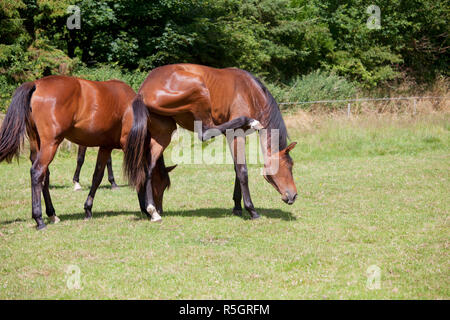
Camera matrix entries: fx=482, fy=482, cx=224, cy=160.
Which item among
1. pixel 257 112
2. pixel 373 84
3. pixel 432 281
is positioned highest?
pixel 257 112

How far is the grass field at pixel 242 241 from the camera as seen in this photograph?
4.59m

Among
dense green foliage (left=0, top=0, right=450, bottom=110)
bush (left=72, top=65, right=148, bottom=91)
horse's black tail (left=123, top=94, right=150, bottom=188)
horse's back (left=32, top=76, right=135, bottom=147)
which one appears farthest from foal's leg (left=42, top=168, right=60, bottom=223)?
dense green foliage (left=0, top=0, right=450, bottom=110)

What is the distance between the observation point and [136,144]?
6852 millimetres

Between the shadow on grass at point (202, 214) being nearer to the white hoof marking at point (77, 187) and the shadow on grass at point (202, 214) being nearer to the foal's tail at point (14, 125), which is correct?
the foal's tail at point (14, 125)

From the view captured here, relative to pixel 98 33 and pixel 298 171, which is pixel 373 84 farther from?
pixel 298 171

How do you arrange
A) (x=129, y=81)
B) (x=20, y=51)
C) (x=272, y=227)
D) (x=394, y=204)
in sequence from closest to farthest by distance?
(x=272, y=227) < (x=394, y=204) < (x=20, y=51) < (x=129, y=81)

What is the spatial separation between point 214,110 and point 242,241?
2.12 metres

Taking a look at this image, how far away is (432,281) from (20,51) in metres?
18.8

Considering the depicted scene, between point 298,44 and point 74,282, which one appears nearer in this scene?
point 74,282

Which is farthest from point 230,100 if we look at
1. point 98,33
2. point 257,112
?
point 98,33

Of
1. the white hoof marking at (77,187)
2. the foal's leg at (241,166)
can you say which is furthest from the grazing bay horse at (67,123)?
the white hoof marking at (77,187)

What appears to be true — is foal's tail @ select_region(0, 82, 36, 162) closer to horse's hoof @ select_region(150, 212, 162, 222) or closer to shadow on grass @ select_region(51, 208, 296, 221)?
shadow on grass @ select_region(51, 208, 296, 221)
